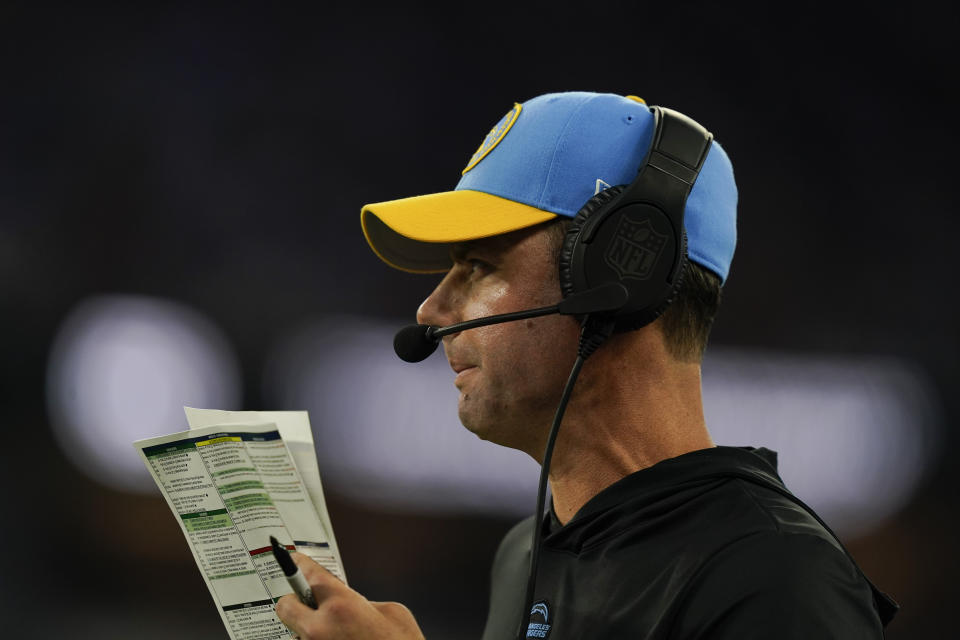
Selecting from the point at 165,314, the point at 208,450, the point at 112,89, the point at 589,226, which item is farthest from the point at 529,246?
the point at 112,89

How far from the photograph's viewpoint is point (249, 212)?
266 cm

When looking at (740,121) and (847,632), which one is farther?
(740,121)

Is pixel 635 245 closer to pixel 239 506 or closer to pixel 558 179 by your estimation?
pixel 558 179

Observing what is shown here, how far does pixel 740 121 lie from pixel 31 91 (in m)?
2.11

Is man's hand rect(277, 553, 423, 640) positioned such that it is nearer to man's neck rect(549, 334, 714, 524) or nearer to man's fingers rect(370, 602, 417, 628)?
man's fingers rect(370, 602, 417, 628)

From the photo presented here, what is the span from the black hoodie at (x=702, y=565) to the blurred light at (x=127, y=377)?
172cm

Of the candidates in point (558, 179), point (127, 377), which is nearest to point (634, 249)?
point (558, 179)

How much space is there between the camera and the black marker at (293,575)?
2.37ft

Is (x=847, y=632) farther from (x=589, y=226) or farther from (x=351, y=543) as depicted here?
(x=351, y=543)

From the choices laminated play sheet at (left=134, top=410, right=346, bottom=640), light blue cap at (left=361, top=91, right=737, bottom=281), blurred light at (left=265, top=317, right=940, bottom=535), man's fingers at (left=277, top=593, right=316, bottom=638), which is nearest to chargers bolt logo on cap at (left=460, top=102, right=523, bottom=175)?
light blue cap at (left=361, top=91, right=737, bottom=281)

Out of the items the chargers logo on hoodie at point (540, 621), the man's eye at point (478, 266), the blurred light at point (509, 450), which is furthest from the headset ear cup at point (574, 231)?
the blurred light at point (509, 450)

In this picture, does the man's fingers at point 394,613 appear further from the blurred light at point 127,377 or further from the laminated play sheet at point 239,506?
the blurred light at point 127,377

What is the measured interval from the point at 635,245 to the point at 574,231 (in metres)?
0.06

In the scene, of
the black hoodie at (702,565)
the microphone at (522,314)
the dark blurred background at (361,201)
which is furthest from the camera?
the dark blurred background at (361,201)
